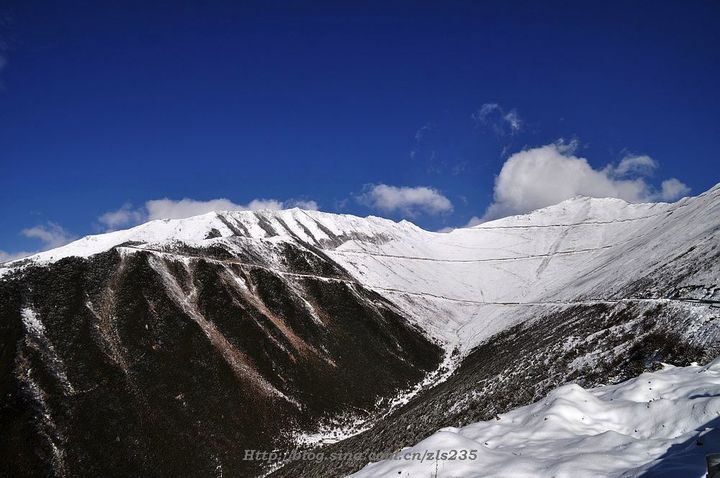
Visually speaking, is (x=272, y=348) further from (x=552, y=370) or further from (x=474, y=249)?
(x=474, y=249)

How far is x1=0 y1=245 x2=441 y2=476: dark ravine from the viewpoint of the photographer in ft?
128

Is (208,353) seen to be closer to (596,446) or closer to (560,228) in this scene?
(596,446)

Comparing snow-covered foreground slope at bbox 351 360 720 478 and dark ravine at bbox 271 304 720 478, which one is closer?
snow-covered foreground slope at bbox 351 360 720 478

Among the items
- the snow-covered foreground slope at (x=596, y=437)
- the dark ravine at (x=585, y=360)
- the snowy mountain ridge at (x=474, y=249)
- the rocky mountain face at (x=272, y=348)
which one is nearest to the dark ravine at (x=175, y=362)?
the rocky mountain face at (x=272, y=348)

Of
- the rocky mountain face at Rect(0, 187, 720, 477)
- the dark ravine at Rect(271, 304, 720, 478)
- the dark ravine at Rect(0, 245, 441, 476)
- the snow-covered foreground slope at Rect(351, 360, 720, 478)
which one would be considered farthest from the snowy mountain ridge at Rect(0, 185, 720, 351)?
the snow-covered foreground slope at Rect(351, 360, 720, 478)

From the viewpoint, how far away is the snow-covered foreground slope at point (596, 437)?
38.9 feet

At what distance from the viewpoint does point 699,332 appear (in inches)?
1171

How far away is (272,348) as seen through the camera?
57.3 m

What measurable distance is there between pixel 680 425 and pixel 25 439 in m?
46.9

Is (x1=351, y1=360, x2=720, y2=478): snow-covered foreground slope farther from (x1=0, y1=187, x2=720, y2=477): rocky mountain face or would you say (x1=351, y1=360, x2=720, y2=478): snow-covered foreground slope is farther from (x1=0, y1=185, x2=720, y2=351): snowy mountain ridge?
(x1=0, y1=185, x2=720, y2=351): snowy mountain ridge

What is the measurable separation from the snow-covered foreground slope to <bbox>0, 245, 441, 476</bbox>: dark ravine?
31.3m

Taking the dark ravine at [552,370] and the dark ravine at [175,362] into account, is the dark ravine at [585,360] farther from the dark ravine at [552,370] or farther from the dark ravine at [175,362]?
the dark ravine at [175,362]

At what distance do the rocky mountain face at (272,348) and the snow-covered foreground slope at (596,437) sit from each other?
11.4m

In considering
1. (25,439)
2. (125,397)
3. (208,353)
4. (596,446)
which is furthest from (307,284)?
(596,446)
